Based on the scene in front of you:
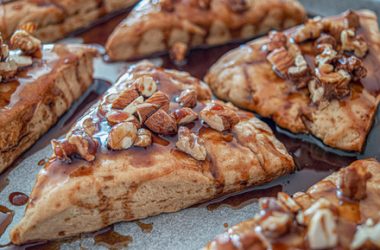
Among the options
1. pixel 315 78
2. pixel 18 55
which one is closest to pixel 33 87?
pixel 18 55

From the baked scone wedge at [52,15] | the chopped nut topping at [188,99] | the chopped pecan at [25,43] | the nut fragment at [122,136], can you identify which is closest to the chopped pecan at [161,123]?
the nut fragment at [122,136]

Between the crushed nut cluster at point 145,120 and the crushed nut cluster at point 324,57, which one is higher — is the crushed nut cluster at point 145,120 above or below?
below

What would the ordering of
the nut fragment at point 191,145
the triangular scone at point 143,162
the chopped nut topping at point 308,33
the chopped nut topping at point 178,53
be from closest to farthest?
the triangular scone at point 143,162 < the nut fragment at point 191,145 < the chopped nut topping at point 308,33 < the chopped nut topping at point 178,53

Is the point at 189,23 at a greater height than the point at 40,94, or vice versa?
the point at 189,23

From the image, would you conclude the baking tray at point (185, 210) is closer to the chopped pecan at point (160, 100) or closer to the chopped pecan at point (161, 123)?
the chopped pecan at point (161, 123)

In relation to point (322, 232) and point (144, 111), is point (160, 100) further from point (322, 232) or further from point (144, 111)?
point (322, 232)

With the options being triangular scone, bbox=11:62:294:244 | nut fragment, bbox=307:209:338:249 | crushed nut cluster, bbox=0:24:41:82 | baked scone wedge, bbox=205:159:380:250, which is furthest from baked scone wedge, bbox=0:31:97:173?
nut fragment, bbox=307:209:338:249
